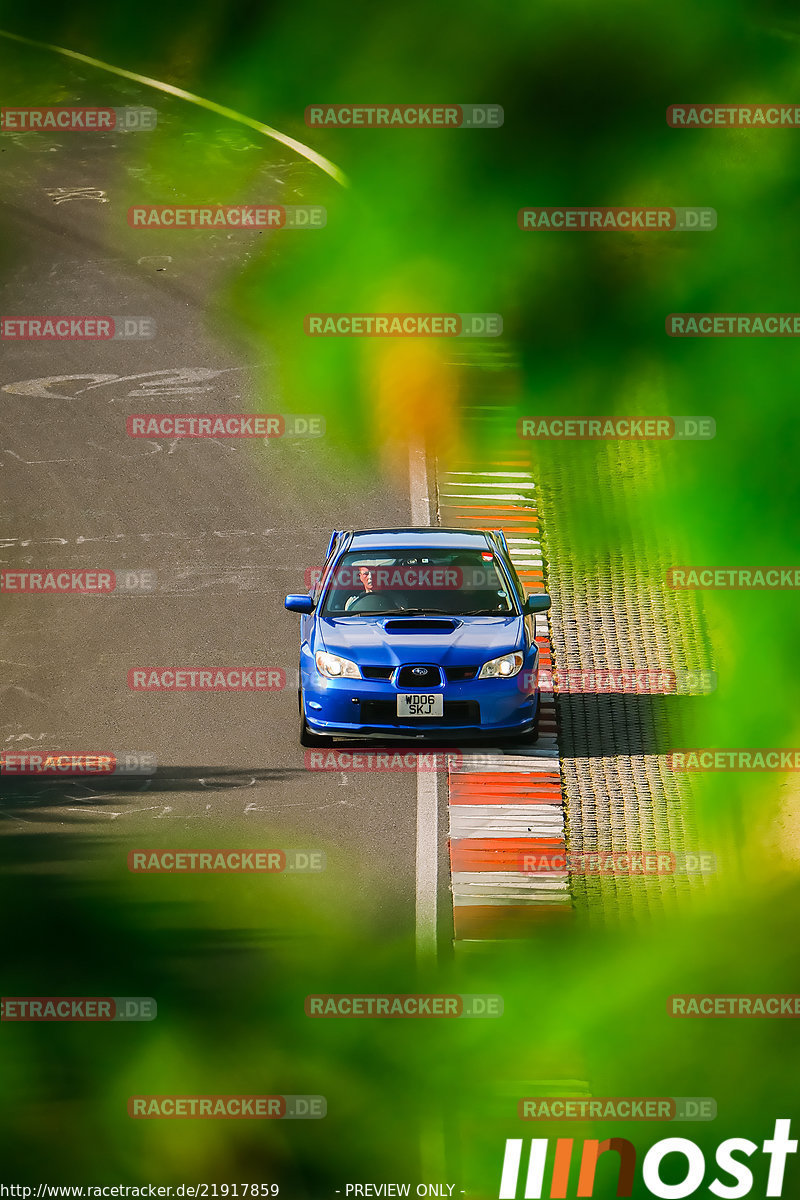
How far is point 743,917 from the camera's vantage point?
1380cm

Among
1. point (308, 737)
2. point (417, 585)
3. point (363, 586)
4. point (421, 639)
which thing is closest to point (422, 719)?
point (421, 639)

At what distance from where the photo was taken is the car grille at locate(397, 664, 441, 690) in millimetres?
13852

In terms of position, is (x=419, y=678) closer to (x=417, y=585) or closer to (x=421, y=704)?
(x=421, y=704)

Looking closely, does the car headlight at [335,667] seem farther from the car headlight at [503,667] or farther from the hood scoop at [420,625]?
the car headlight at [503,667]

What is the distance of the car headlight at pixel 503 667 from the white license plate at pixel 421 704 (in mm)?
436

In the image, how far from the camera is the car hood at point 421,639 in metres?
13.9

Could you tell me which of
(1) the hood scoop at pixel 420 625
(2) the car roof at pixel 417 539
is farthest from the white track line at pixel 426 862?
(2) the car roof at pixel 417 539

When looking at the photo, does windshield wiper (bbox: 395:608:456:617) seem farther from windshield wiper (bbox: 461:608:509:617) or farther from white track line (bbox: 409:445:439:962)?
white track line (bbox: 409:445:439:962)

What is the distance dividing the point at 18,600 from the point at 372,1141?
9700mm

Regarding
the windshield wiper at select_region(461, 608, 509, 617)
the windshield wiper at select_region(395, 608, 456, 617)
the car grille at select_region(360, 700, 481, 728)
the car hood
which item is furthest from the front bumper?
the windshield wiper at select_region(395, 608, 456, 617)

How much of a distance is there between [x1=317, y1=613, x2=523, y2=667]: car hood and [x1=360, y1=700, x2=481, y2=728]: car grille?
34 cm

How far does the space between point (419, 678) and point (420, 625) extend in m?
0.61

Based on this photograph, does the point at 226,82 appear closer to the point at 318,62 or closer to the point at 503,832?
the point at 318,62

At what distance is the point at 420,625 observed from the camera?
562 inches
